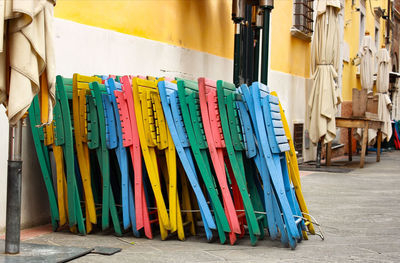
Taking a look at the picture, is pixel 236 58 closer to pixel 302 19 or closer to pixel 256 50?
pixel 256 50

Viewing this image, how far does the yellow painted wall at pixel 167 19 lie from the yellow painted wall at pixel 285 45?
1.98 m

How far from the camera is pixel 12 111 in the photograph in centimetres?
332

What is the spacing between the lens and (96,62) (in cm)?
573

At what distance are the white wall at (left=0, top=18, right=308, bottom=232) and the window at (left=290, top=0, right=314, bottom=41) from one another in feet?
12.4

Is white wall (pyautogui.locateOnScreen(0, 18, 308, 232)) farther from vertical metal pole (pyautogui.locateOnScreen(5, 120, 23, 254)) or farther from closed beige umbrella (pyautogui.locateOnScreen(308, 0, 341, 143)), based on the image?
closed beige umbrella (pyautogui.locateOnScreen(308, 0, 341, 143))

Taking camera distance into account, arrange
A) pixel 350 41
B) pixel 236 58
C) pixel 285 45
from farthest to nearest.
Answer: pixel 350 41
pixel 285 45
pixel 236 58

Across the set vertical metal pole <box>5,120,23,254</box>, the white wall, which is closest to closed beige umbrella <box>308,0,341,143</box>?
the white wall

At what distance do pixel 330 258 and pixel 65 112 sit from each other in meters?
2.11

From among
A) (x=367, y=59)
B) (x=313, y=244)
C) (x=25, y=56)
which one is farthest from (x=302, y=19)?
(x=25, y=56)

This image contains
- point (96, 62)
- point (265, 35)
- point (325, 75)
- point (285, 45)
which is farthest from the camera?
point (285, 45)

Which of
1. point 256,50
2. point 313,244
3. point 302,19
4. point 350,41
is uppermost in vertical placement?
point 350,41

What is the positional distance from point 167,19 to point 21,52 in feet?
12.9

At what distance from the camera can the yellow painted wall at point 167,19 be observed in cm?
567

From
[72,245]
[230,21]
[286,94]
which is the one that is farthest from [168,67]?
[286,94]
